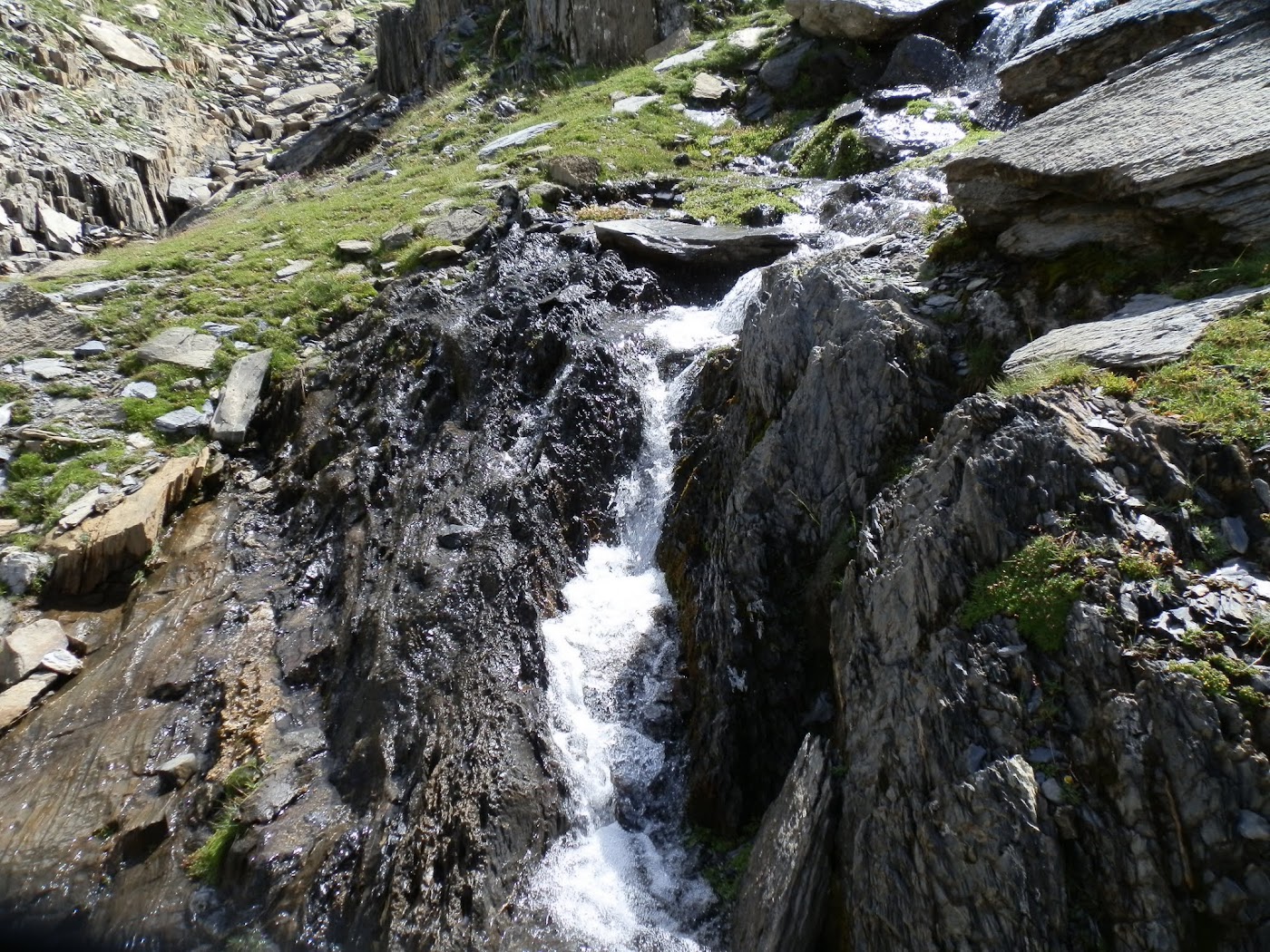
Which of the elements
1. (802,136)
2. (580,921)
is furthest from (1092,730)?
(802,136)

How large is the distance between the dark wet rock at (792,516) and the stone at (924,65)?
12022 mm

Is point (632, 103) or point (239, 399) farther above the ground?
point (632, 103)

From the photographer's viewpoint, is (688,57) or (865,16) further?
(688,57)

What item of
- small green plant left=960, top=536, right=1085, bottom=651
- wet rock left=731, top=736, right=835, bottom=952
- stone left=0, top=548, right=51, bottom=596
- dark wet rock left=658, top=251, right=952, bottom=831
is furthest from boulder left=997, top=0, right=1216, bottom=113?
stone left=0, top=548, right=51, bottom=596

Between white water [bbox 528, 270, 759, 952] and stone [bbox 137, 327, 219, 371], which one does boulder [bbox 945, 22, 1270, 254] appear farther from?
stone [bbox 137, 327, 219, 371]

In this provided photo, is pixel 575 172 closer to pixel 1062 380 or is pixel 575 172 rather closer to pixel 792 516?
pixel 792 516

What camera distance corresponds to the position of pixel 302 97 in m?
34.4

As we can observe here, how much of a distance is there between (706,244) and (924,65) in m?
9.06

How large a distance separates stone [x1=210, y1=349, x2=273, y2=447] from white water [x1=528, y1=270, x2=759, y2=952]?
585 cm

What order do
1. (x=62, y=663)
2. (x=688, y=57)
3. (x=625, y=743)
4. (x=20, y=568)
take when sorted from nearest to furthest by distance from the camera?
(x=625, y=743) → (x=62, y=663) → (x=20, y=568) → (x=688, y=57)

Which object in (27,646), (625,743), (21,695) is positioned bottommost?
(625,743)

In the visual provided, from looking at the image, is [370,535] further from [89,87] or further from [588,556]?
[89,87]

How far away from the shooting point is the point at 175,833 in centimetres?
697

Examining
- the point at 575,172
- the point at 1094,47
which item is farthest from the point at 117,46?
the point at 1094,47
